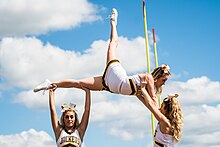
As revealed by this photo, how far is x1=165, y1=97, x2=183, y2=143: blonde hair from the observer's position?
5867 mm

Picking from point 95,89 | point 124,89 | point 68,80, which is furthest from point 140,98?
point 68,80

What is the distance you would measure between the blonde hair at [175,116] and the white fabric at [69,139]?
1223 millimetres

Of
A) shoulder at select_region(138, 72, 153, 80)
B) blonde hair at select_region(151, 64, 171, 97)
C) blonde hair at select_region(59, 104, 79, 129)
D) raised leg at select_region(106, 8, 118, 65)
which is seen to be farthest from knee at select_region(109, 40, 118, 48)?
blonde hair at select_region(59, 104, 79, 129)

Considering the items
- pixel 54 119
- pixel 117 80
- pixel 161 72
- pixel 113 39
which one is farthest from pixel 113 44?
pixel 54 119

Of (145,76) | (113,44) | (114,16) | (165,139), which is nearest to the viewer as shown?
(165,139)

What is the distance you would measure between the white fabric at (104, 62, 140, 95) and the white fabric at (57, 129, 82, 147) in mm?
1227

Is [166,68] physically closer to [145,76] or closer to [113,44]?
[145,76]

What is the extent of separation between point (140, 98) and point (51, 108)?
1.39 m

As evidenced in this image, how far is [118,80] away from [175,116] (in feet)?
4.05

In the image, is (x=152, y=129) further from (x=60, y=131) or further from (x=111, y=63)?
(x=60, y=131)

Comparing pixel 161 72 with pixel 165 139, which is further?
pixel 161 72

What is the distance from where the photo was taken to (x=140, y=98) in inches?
261

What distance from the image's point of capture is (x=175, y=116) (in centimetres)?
586

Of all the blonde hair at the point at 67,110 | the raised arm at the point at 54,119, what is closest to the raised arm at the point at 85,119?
the blonde hair at the point at 67,110
